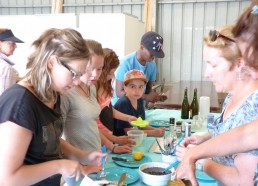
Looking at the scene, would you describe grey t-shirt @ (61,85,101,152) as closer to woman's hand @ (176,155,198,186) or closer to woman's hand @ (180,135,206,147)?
woman's hand @ (180,135,206,147)

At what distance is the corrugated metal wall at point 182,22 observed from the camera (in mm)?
5832

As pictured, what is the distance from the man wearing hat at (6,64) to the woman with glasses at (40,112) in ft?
→ 6.31

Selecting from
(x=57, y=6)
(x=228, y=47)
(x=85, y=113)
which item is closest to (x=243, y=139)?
(x=228, y=47)

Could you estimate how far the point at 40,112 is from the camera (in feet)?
3.33

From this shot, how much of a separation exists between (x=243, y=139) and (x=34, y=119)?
29.2 inches

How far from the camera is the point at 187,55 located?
6.15 metres

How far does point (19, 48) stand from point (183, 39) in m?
3.64

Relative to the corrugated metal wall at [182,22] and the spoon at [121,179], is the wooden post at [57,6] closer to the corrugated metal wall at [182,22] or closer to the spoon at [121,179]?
the corrugated metal wall at [182,22]

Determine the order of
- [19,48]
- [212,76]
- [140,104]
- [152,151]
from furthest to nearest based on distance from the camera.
→ 1. [19,48]
2. [140,104]
3. [152,151]
4. [212,76]

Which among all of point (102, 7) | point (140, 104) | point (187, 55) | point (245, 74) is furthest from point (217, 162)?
point (102, 7)

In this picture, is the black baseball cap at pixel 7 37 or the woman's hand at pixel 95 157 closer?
the woman's hand at pixel 95 157

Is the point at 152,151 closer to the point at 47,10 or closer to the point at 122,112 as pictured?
the point at 122,112

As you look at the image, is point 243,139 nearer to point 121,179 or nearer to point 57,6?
point 121,179

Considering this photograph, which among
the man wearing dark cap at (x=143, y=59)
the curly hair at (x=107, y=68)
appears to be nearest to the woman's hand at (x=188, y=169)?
the curly hair at (x=107, y=68)
